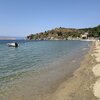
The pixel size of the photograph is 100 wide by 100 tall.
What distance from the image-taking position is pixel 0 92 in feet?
55.6

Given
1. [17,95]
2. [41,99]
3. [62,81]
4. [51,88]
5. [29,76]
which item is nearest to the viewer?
[41,99]

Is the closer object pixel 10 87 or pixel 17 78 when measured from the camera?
pixel 10 87

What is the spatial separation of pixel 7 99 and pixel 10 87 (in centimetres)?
347

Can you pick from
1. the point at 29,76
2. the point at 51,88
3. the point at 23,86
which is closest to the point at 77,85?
the point at 51,88

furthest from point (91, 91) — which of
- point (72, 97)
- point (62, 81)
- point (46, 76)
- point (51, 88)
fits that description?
point (46, 76)

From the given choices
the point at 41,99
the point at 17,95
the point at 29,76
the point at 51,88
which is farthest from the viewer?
the point at 29,76

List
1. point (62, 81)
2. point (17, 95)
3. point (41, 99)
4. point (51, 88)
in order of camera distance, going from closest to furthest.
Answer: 1. point (41, 99)
2. point (17, 95)
3. point (51, 88)
4. point (62, 81)

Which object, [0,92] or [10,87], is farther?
[10,87]

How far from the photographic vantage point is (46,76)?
78.5ft

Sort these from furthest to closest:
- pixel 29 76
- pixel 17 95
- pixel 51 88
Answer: pixel 29 76 < pixel 51 88 < pixel 17 95

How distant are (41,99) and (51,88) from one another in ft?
11.2

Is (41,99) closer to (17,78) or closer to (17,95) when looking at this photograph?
(17,95)

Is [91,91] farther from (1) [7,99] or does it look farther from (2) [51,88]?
(1) [7,99]

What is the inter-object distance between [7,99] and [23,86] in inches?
159
